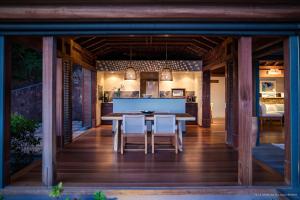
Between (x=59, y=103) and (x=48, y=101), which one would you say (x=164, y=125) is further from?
(x=48, y=101)

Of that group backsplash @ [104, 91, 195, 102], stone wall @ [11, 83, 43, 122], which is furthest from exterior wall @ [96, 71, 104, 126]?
stone wall @ [11, 83, 43, 122]

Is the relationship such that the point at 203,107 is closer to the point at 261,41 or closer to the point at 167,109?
the point at 167,109

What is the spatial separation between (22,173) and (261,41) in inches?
200

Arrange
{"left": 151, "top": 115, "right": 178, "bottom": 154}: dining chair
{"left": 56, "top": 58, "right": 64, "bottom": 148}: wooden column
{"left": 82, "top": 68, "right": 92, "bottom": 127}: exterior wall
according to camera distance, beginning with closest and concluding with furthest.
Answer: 1. {"left": 151, "top": 115, "right": 178, "bottom": 154}: dining chair
2. {"left": 56, "top": 58, "right": 64, "bottom": 148}: wooden column
3. {"left": 82, "top": 68, "right": 92, "bottom": 127}: exterior wall

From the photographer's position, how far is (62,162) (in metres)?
5.31

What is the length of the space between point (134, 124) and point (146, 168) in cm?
151

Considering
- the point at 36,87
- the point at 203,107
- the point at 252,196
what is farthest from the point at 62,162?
the point at 36,87

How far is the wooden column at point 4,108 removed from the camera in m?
3.92

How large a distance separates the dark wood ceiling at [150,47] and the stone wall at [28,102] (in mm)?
4424

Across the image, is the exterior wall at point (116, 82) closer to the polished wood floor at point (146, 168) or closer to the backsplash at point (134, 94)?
the backsplash at point (134, 94)

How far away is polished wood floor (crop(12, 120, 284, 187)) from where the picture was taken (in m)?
4.10

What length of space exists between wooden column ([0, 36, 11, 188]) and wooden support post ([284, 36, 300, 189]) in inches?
163

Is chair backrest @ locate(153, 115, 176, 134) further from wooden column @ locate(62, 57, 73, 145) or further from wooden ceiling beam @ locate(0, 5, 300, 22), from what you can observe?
wooden ceiling beam @ locate(0, 5, 300, 22)

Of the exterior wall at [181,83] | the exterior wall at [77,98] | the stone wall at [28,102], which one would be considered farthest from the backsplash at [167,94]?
the stone wall at [28,102]
